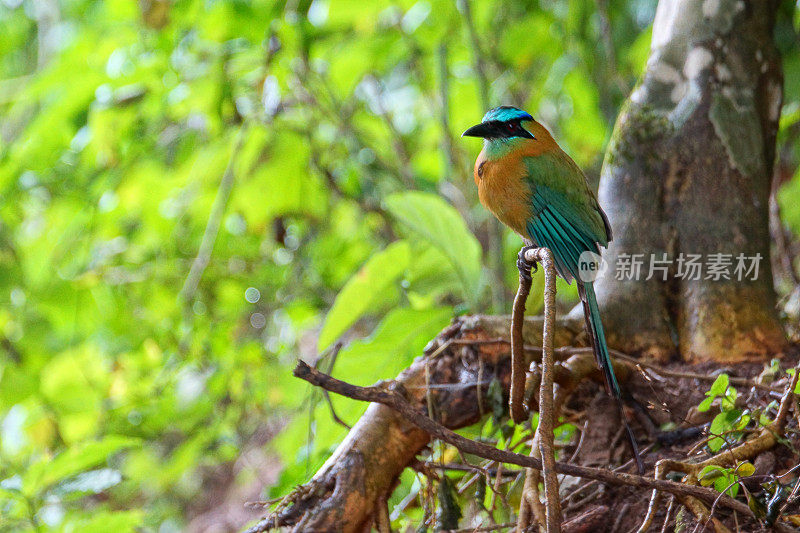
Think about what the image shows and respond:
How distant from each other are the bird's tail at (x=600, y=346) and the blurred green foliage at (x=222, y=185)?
76cm

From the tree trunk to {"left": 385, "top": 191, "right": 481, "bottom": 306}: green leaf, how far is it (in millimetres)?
435

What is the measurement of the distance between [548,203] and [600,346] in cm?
35

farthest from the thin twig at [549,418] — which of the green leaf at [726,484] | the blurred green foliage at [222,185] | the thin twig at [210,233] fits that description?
the thin twig at [210,233]

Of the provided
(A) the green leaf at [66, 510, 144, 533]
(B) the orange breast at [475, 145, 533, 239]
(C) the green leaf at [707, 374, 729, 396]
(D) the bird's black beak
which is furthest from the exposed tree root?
(A) the green leaf at [66, 510, 144, 533]

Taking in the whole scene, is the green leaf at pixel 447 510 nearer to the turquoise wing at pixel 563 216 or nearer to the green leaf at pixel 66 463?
the turquoise wing at pixel 563 216

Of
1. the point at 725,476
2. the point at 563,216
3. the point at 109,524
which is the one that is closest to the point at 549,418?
the point at 725,476

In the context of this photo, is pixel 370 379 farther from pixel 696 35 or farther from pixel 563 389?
pixel 696 35

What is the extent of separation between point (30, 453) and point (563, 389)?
11.3ft

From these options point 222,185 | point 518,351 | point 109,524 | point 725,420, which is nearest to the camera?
point 518,351

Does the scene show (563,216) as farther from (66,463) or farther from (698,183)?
(66,463)

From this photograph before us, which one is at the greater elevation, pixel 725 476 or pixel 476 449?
pixel 476 449

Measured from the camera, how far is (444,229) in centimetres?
227

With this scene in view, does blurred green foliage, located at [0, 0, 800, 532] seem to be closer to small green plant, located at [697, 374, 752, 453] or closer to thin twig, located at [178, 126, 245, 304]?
thin twig, located at [178, 126, 245, 304]

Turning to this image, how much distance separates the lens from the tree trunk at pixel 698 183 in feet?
6.28
